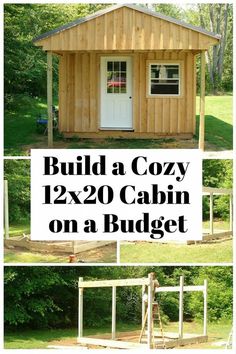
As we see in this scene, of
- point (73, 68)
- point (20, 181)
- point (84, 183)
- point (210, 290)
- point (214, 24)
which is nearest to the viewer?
point (84, 183)

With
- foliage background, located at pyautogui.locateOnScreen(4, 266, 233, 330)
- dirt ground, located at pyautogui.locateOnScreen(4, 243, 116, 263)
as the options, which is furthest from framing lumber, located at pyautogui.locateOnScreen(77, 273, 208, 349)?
foliage background, located at pyautogui.locateOnScreen(4, 266, 233, 330)

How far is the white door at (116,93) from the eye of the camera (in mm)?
16453

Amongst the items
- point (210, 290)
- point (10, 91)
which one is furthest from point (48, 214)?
point (10, 91)

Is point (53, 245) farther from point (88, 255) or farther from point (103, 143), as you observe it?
point (103, 143)

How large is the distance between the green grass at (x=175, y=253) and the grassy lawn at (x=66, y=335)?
1105mm

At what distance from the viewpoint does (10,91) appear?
23.2m

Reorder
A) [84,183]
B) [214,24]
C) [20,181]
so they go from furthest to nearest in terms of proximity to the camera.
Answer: [214,24]
[20,181]
[84,183]

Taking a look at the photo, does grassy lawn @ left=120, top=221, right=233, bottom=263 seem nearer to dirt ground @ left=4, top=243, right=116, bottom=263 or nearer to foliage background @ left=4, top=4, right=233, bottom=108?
dirt ground @ left=4, top=243, right=116, bottom=263

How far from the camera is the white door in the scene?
648 inches

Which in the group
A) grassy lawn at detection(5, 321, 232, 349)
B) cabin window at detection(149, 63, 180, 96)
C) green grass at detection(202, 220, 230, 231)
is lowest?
grassy lawn at detection(5, 321, 232, 349)

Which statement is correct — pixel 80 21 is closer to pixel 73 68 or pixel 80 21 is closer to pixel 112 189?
pixel 73 68

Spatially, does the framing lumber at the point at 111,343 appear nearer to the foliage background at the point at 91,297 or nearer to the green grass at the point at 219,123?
the foliage background at the point at 91,297

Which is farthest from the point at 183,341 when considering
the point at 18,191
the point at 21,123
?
the point at 21,123

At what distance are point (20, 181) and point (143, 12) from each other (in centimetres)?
444
